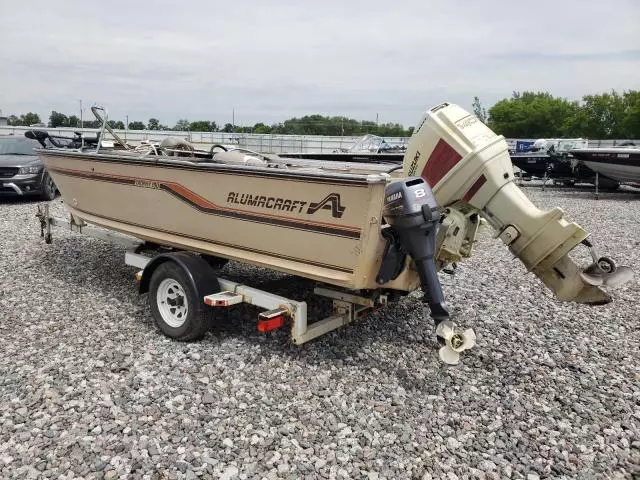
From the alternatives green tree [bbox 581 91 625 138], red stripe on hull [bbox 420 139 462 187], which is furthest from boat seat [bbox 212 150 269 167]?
green tree [bbox 581 91 625 138]

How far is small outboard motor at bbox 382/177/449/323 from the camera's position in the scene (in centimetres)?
350

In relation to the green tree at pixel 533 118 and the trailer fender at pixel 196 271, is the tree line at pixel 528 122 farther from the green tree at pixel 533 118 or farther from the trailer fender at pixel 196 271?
the trailer fender at pixel 196 271

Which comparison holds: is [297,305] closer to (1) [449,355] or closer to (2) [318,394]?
(2) [318,394]

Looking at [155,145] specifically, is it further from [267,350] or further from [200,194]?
[267,350]

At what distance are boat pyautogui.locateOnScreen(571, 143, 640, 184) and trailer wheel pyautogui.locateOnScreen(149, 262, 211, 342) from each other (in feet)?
47.0

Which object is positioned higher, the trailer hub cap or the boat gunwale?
the boat gunwale

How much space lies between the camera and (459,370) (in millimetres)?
3947

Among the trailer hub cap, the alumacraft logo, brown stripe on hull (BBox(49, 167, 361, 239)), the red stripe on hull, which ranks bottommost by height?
the trailer hub cap

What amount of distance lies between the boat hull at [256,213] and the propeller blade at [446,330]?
0.49 metres

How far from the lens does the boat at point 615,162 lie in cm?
1493

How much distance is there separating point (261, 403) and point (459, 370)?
1.46 metres

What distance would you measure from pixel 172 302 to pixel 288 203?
1401 millimetres

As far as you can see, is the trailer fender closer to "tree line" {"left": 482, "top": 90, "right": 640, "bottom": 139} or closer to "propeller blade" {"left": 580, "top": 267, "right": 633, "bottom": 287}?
"propeller blade" {"left": 580, "top": 267, "right": 633, "bottom": 287}

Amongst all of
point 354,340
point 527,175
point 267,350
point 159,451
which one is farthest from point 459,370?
point 527,175
